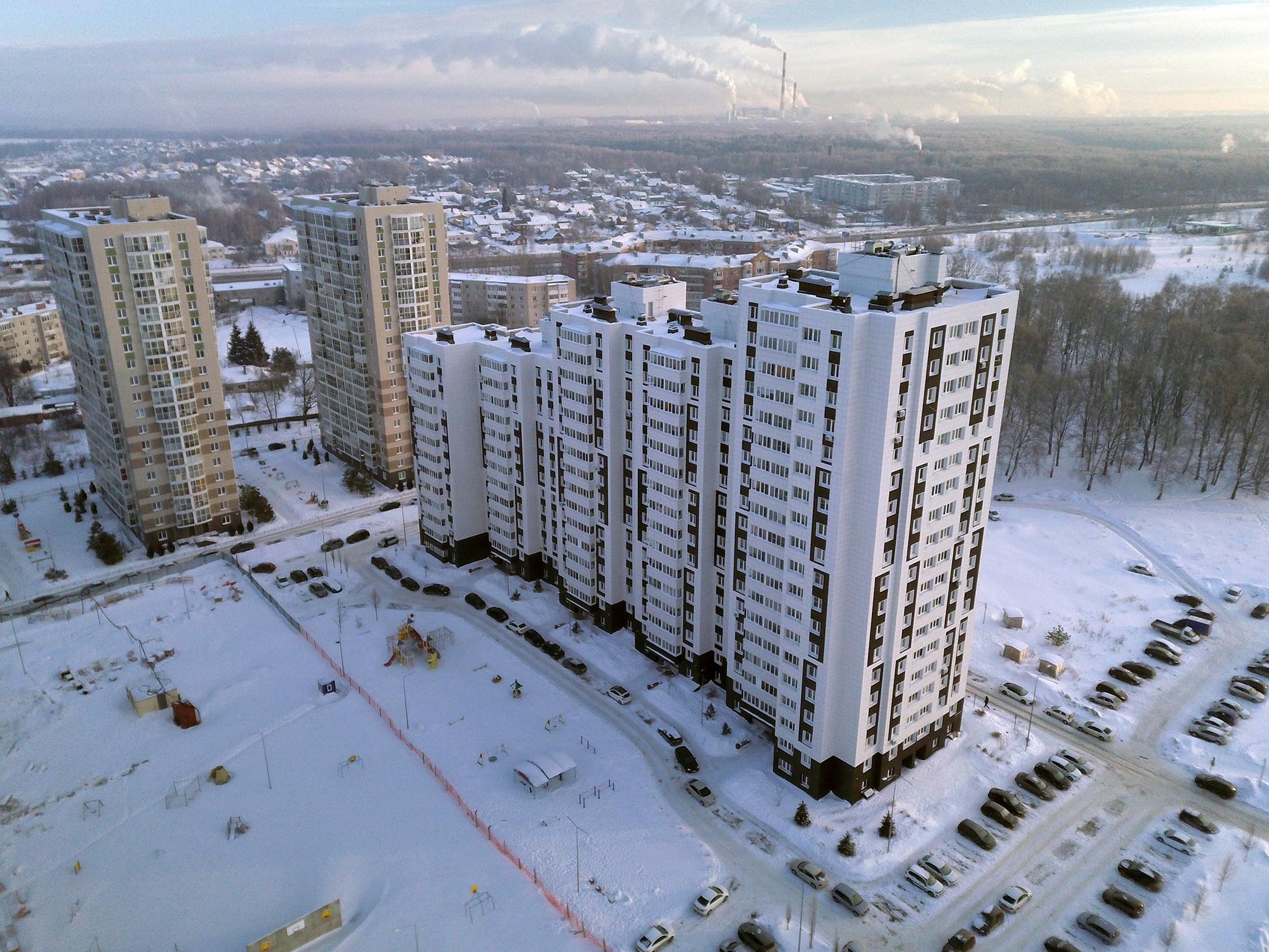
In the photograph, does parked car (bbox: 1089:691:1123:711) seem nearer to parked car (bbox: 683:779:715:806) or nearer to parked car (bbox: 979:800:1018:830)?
parked car (bbox: 979:800:1018:830)

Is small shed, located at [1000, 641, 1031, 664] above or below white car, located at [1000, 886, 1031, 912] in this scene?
above

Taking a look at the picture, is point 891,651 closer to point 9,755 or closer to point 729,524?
→ point 729,524

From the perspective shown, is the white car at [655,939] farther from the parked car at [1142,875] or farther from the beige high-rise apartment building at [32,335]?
the beige high-rise apartment building at [32,335]

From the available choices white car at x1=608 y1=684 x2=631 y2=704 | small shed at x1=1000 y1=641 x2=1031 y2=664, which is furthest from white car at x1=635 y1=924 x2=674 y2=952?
small shed at x1=1000 y1=641 x2=1031 y2=664

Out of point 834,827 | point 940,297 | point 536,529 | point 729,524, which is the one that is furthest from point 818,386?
point 536,529

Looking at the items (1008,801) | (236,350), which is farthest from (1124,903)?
(236,350)
